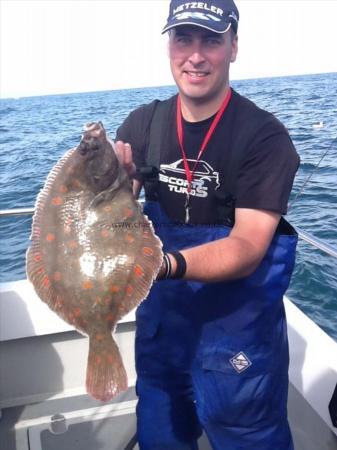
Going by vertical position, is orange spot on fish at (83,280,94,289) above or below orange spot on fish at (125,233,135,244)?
below

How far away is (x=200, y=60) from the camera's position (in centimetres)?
231

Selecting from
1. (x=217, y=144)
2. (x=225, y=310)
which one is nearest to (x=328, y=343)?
(x=225, y=310)

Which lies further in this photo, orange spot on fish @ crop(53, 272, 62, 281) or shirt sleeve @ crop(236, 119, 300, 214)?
shirt sleeve @ crop(236, 119, 300, 214)

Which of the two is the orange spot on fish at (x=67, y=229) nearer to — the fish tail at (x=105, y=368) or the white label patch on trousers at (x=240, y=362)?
the fish tail at (x=105, y=368)

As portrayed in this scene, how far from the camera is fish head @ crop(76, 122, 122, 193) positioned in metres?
1.96

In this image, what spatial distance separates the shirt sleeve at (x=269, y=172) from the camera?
214 cm

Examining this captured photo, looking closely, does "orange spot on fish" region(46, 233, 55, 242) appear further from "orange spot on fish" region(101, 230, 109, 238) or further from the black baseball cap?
the black baseball cap

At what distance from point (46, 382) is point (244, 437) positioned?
6.53 feet

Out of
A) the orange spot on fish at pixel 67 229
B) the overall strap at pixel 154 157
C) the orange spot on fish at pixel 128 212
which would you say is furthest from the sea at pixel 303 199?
the orange spot on fish at pixel 67 229

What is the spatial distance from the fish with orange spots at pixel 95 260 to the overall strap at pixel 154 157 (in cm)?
58

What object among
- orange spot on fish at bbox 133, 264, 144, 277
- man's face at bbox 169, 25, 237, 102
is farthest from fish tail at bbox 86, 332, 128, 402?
man's face at bbox 169, 25, 237, 102

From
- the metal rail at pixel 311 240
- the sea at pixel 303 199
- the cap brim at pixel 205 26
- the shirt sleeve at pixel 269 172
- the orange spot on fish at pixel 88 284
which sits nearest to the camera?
the orange spot on fish at pixel 88 284

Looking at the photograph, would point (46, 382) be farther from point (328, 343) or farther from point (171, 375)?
point (328, 343)

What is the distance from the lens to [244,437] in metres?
2.40
